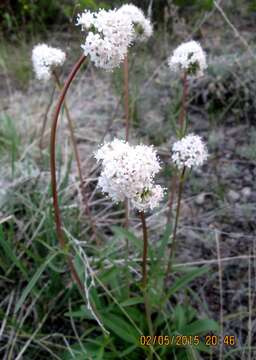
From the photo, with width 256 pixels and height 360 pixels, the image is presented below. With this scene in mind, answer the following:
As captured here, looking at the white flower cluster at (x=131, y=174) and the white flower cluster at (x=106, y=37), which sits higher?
the white flower cluster at (x=106, y=37)

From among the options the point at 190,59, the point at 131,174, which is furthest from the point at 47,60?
the point at 131,174

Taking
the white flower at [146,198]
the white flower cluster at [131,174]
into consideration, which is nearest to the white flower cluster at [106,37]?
the white flower cluster at [131,174]

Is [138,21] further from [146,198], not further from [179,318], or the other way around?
[179,318]

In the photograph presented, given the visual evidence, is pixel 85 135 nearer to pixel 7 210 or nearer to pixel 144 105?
pixel 144 105

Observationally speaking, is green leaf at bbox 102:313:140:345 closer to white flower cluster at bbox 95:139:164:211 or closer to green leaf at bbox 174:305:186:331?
green leaf at bbox 174:305:186:331

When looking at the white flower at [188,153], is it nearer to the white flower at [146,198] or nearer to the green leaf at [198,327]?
the white flower at [146,198]

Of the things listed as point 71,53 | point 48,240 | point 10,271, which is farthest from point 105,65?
point 71,53
